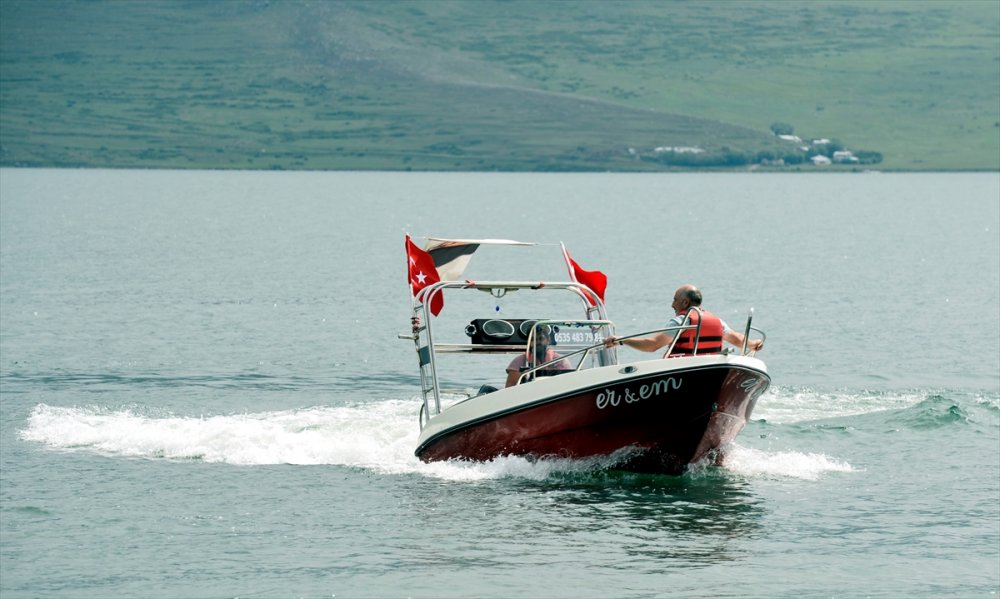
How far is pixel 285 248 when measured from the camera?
93938mm

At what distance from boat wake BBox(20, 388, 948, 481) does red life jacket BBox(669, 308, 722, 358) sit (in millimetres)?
2266

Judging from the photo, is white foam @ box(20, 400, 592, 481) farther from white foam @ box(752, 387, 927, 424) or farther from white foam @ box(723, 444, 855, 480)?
white foam @ box(752, 387, 927, 424)

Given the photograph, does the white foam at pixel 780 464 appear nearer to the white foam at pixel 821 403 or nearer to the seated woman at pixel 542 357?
the seated woman at pixel 542 357

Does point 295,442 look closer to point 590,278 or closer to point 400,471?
point 400,471

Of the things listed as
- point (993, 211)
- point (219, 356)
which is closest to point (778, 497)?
point (219, 356)

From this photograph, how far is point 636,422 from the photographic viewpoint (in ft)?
79.2

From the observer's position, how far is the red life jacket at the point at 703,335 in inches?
931

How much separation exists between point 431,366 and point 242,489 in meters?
3.75

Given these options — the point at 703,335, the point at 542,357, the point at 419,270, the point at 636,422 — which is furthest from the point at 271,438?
the point at 703,335

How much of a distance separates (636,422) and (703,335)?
1.70 meters

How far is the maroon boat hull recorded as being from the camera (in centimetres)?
2367

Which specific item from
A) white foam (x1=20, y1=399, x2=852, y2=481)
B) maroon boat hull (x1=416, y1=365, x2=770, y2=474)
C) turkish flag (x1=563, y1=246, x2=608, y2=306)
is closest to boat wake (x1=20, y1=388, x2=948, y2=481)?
white foam (x1=20, y1=399, x2=852, y2=481)

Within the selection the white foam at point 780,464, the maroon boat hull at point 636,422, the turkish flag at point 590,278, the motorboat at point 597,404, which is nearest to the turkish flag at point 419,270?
the motorboat at point 597,404

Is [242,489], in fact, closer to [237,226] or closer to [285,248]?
[285,248]
